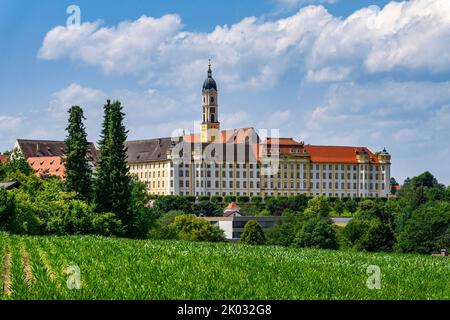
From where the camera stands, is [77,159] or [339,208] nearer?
[77,159]

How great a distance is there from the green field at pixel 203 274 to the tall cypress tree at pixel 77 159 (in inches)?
1343

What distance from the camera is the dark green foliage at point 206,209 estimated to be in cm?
16000

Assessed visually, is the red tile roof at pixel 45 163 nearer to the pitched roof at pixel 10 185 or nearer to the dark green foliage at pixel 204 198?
the dark green foliage at pixel 204 198

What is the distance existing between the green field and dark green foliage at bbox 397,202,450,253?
5055 centimetres

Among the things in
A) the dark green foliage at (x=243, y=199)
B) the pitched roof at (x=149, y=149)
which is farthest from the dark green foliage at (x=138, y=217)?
the pitched roof at (x=149, y=149)

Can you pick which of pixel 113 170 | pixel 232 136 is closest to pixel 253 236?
pixel 113 170

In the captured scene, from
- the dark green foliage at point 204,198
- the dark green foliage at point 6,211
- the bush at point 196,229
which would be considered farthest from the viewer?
the dark green foliage at point 204,198

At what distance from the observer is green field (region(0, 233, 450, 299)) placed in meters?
21.3

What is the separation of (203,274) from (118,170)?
45.7 metres

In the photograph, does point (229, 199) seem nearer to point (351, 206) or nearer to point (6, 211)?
point (351, 206)

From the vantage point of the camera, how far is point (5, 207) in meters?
57.0

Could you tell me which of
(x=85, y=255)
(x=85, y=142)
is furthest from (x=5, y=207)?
(x=85, y=255)

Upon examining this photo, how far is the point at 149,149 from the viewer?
194 meters

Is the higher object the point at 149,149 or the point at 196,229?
the point at 149,149
